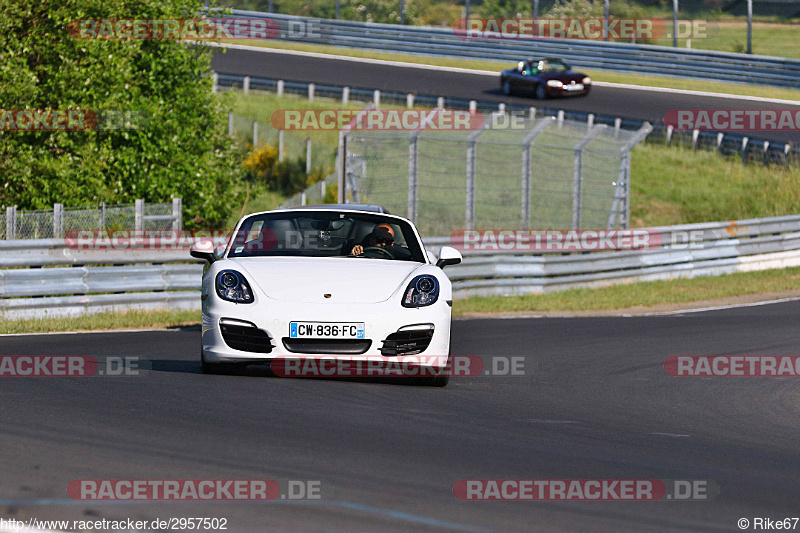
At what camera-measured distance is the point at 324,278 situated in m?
8.80

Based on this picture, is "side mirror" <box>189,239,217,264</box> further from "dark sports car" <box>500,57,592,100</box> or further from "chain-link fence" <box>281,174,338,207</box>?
"dark sports car" <box>500,57,592,100</box>

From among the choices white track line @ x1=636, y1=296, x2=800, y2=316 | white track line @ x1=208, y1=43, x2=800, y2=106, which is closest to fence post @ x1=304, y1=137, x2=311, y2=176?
white track line @ x1=208, y1=43, x2=800, y2=106

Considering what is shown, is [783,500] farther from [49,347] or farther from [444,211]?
[444,211]

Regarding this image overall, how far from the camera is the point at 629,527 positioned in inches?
194

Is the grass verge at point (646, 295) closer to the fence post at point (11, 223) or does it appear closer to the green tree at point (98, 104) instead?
the fence post at point (11, 223)

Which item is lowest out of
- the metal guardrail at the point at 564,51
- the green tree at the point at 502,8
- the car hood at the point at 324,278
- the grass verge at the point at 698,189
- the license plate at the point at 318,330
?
the grass verge at the point at 698,189

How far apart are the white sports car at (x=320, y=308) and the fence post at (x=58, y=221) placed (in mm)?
7087

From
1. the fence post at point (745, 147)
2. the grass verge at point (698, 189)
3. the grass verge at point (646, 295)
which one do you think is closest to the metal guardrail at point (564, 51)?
the fence post at point (745, 147)

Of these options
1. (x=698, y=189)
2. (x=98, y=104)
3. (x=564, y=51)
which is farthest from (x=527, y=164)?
(x=564, y=51)

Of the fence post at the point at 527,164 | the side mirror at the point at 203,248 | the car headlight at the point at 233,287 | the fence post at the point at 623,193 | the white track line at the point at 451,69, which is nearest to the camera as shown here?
the car headlight at the point at 233,287

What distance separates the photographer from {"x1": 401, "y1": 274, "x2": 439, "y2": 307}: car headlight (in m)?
8.82

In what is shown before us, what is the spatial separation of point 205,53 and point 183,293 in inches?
362

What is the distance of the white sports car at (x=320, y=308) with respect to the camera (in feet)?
27.9

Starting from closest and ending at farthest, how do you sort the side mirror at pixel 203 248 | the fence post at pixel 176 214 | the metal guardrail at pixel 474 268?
the side mirror at pixel 203 248 → the metal guardrail at pixel 474 268 → the fence post at pixel 176 214
